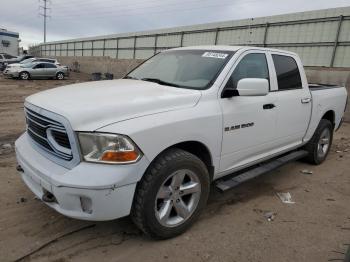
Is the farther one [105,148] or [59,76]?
[59,76]

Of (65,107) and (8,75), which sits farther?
(8,75)

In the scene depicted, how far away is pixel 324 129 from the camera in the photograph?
19.4ft

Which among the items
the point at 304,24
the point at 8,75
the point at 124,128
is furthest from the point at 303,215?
the point at 8,75

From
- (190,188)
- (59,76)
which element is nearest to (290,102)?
(190,188)

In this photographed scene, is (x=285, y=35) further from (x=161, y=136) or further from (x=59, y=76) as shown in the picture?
(x=59, y=76)

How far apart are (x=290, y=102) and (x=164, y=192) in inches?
95.8

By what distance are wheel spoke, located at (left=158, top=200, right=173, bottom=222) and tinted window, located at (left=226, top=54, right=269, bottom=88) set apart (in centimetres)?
144

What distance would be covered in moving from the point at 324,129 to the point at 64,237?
4.62m

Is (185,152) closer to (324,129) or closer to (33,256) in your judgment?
(33,256)

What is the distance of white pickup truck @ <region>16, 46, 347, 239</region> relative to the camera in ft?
9.09

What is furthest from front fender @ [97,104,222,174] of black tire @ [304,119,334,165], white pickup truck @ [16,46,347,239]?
black tire @ [304,119,334,165]

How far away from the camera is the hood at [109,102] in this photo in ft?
9.25

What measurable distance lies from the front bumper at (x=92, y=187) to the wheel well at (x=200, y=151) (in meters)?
0.65

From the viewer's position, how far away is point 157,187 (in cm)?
301
